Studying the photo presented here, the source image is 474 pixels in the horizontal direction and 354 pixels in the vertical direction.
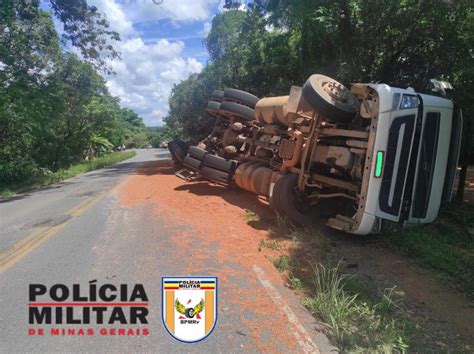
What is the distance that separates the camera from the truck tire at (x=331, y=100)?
644 centimetres

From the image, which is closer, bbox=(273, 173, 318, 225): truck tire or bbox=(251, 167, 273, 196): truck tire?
bbox=(273, 173, 318, 225): truck tire

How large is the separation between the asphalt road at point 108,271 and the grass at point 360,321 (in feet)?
0.50

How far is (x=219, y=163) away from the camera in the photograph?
992cm

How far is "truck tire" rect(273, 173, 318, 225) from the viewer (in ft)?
22.5

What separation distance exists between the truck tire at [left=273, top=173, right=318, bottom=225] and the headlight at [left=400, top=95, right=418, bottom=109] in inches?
83.1

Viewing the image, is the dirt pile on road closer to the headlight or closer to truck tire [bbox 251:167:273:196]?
truck tire [bbox 251:167:273:196]

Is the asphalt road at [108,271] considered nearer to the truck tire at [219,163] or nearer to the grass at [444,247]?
the truck tire at [219,163]

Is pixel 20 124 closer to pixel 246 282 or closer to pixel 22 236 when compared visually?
pixel 22 236

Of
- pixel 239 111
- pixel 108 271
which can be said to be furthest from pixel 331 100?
pixel 239 111

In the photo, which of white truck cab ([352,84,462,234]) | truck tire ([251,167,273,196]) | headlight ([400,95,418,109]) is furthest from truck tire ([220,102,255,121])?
headlight ([400,95,418,109])

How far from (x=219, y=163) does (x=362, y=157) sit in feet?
15.0

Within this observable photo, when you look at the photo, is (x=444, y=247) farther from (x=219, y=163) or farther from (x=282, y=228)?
(x=219, y=163)

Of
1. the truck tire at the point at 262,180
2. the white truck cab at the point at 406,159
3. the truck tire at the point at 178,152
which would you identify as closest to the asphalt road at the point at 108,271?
the truck tire at the point at 262,180

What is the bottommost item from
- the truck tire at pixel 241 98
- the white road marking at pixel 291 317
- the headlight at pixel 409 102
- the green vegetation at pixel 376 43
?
the white road marking at pixel 291 317
